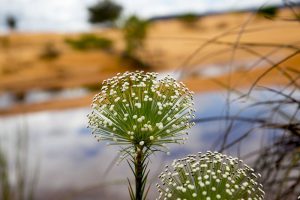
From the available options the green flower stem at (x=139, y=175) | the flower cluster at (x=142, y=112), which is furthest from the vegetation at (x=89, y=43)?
the green flower stem at (x=139, y=175)

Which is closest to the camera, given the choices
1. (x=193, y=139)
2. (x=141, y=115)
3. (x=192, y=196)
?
(x=192, y=196)

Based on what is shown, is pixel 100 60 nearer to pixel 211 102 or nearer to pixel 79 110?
pixel 79 110

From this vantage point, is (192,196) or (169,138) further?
(169,138)

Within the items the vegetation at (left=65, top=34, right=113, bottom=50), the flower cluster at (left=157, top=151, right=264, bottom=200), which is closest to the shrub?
the vegetation at (left=65, top=34, right=113, bottom=50)

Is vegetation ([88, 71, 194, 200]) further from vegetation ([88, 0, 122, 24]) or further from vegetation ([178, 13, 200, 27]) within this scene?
vegetation ([178, 13, 200, 27])

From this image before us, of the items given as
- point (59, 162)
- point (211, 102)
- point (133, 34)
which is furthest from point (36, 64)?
point (59, 162)

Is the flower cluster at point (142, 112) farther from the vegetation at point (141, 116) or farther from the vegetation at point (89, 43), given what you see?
the vegetation at point (89, 43)
